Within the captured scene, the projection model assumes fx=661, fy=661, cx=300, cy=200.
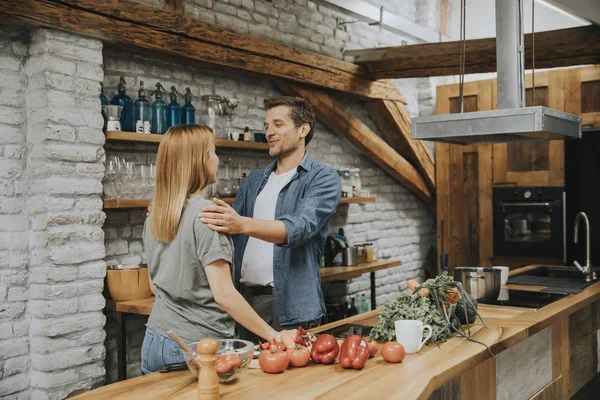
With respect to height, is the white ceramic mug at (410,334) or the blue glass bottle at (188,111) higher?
the blue glass bottle at (188,111)

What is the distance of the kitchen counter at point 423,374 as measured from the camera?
2.02m

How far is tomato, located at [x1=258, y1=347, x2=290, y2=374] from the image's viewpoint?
2209 millimetres

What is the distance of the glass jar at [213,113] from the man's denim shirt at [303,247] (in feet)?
5.17

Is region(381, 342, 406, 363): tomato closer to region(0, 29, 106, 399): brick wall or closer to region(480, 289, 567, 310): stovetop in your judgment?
region(480, 289, 567, 310): stovetop

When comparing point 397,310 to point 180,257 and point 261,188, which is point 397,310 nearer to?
point 180,257

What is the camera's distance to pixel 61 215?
12.3ft

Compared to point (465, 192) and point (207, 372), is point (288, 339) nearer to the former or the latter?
point (207, 372)

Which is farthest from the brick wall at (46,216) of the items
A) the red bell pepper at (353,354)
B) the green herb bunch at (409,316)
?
the red bell pepper at (353,354)

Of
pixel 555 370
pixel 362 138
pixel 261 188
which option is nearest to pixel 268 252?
pixel 261 188

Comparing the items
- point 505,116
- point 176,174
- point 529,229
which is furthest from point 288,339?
point 529,229

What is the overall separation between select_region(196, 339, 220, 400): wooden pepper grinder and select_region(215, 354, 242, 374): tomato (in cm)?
14

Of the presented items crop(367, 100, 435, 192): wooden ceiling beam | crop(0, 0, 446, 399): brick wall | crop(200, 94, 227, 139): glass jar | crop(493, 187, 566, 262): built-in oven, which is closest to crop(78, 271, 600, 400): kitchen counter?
crop(0, 0, 446, 399): brick wall

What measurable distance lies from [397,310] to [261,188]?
1210 millimetres

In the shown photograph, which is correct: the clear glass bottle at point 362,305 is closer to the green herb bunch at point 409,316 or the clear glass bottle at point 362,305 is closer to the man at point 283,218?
the man at point 283,218
